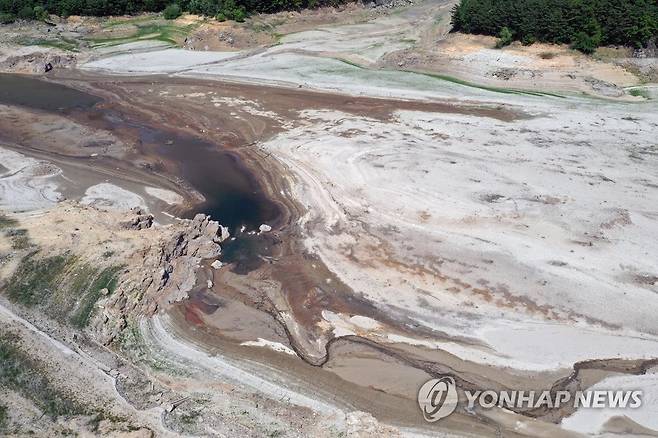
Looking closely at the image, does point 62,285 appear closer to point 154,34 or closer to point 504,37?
point 504,37

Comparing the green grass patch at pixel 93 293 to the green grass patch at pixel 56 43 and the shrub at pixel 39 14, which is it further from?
the shrub at pixel 39 14

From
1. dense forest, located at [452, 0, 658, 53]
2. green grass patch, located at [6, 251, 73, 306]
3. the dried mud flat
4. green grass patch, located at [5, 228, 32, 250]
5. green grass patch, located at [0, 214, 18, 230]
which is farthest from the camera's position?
dense forest, located at [452, 0, 658, 53]

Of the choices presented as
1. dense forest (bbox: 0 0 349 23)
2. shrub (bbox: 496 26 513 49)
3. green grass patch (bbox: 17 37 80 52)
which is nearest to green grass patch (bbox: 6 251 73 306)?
green grass patch (bbox: 17 37 80 52)

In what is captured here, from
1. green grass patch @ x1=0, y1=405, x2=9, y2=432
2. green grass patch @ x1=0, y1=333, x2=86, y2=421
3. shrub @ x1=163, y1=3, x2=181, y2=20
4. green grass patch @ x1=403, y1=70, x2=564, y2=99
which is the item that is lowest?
green grass patch @ x1=0, y1=405, x2=9, y2=432

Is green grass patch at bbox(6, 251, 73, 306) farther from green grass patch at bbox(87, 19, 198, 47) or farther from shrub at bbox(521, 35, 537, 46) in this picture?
shrub at bbox(521, 35, 537, 46)

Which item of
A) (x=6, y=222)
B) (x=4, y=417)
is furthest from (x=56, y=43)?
(x=4, y=417)

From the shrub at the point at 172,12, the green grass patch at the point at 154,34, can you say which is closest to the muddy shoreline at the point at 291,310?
the green grass patch at the point at 154,34

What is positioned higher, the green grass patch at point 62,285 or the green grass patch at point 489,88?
the green grass patch at point 489,88

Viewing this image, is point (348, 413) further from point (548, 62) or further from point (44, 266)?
point (548, 62)
